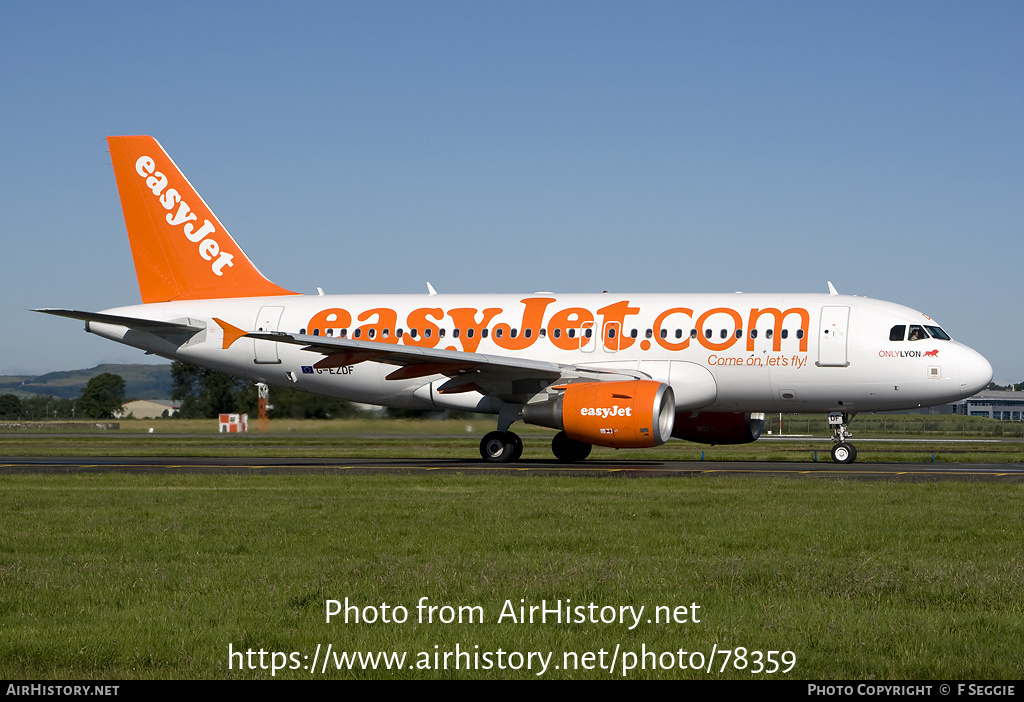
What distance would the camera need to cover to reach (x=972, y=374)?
77.2ft

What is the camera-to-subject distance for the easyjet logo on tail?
29.0 meters

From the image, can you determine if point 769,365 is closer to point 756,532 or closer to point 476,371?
point 476,371

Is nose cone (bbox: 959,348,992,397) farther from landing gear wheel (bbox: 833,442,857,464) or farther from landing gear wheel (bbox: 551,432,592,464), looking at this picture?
landing gear wheel (bbox: 551,432,592,464)

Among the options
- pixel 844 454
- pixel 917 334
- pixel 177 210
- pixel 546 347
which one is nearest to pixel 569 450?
pixel 546 347

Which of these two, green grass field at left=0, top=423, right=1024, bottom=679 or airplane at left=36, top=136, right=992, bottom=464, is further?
airplane at left=36, top=136, right=992, bottom=464

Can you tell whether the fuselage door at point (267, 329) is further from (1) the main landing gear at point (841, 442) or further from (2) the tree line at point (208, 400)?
(1) the main landing gear at point (841, 442)

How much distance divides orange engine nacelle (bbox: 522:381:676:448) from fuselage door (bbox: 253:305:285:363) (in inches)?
345

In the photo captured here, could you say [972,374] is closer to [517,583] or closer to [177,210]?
[517,583]

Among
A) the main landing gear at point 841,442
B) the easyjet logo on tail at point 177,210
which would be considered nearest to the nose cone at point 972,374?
the main landing gear at point 841,442

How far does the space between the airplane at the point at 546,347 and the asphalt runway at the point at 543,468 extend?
101cm

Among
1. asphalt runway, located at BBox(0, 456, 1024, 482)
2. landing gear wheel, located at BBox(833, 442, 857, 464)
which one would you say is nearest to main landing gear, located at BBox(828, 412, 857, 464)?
landing gear wheel, located at BBox(833, 442, 857, 464)

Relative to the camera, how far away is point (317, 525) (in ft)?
39.6

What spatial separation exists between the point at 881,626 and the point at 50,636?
5228 millimetres
